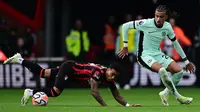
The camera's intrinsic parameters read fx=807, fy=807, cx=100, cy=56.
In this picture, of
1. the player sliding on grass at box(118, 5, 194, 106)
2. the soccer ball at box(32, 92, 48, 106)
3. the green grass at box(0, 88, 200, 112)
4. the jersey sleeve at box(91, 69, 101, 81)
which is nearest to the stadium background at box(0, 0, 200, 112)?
the green grass at box(0, 88, 200, 112)

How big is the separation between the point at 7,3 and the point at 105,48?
3600 millimetres

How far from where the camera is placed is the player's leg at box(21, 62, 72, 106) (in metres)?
15.8

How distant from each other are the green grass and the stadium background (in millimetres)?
665

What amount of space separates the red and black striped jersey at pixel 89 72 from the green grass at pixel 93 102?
56 cm

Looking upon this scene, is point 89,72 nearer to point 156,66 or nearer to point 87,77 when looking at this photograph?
point 87,77

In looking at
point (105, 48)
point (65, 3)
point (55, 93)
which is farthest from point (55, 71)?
point (65, 3)

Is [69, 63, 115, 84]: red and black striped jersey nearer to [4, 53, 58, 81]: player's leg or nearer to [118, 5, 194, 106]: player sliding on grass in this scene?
[4, 53, 58, 81]: player's leg

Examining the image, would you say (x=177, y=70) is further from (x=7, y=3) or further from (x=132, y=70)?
(x=7, y=3)

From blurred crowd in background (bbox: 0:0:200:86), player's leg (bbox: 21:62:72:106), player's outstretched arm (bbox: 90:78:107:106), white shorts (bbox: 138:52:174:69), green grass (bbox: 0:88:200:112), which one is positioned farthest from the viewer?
blurred crowd in background (bbox: 0:0:200:86)

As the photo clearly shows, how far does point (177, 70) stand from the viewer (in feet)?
55.1

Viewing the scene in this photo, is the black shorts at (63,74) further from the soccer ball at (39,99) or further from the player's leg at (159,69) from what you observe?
the player's leg at (159,69)

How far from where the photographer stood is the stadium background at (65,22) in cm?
2405

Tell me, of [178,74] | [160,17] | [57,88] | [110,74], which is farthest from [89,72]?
[178,74]

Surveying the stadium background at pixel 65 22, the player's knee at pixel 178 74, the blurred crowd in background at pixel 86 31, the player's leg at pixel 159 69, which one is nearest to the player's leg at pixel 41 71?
the player's leg at pixel 159 69
